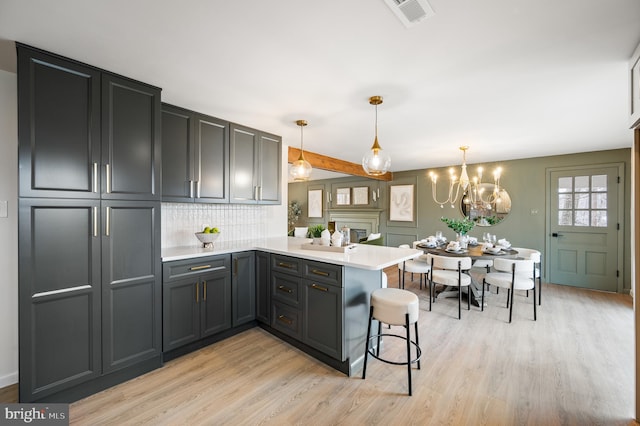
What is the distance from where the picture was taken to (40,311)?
1771 millimetres

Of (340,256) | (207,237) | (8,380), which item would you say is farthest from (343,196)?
(8,380)

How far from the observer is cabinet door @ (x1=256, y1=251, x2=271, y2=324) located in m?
2.88

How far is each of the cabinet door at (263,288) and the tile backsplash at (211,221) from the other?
81 centimetres

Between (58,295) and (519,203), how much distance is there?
6767 mm

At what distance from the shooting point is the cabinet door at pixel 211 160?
2.89m

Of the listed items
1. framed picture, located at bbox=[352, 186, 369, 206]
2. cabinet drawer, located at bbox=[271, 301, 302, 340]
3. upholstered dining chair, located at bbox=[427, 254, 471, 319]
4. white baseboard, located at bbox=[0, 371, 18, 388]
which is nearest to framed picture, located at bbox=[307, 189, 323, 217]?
framed picture, located at bbox=[352, 186, 369, 206]

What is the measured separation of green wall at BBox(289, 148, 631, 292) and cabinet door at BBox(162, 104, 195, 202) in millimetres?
5382

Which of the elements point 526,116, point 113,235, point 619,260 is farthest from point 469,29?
point 619,260

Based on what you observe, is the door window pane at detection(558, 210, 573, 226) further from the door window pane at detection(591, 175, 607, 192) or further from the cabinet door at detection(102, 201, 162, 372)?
the cabinet door at detection(102, 201, 162, 372)

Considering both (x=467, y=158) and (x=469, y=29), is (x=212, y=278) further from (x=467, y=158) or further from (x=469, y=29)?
(x=467, y=158)

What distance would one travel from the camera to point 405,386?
6.88 ft

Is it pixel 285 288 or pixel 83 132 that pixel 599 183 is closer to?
pixel 285 288

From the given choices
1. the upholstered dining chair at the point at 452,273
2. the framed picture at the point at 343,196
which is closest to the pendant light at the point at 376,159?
the upholstered dining chair at the point at 452,273

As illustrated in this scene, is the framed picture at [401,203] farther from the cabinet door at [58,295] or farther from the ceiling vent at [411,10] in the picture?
the cabinet door at [58,295]
